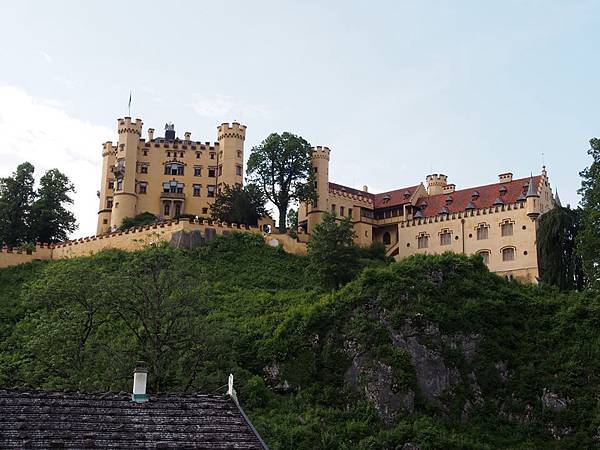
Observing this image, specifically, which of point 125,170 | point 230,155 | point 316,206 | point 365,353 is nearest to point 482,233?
point 316,206

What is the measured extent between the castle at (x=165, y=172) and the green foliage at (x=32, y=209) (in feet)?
15.8

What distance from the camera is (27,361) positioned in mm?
55219

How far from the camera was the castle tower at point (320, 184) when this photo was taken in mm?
91312

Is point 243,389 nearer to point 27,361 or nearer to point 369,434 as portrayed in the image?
point 369,434

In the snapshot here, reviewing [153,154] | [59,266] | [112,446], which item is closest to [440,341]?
[112,446]

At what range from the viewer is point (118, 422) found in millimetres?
24172

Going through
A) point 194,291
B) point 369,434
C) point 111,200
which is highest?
point 111,200

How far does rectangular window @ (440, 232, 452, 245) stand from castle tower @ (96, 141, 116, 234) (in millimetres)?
38962

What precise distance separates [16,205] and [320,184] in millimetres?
34670

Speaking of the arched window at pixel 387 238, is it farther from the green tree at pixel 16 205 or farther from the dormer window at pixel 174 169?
the green tree at pixel 16 205

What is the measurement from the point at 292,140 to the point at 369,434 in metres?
50.5

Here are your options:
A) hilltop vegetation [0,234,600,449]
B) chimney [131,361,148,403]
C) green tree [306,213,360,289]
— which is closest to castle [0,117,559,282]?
green tree [306,213,360,289]

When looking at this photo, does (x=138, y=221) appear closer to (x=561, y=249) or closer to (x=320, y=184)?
(x=320, y=184)

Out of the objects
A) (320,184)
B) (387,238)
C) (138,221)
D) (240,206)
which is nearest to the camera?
(240,206)
